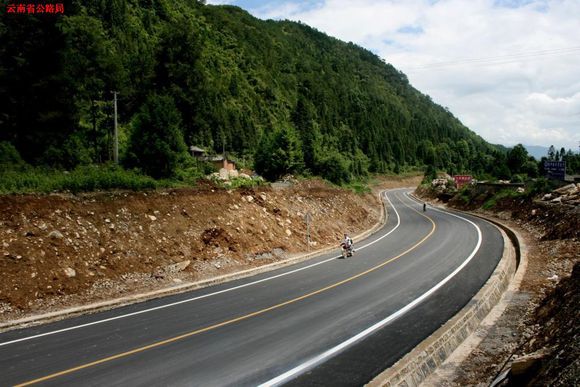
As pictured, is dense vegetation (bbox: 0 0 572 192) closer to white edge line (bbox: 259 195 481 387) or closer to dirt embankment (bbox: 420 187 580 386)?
white edge line (bbox: 259 195 481 387)

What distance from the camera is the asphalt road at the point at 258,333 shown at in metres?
7.94

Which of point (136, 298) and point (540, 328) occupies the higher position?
point (540, 328)

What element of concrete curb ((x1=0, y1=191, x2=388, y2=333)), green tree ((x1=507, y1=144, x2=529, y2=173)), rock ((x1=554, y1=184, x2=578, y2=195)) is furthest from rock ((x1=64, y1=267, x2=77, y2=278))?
green tree ((x1=507, y1=144, x2=529, y2=173))

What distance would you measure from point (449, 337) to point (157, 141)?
1877 centimetres

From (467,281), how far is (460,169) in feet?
520

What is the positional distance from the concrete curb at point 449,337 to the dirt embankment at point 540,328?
0.38 meters

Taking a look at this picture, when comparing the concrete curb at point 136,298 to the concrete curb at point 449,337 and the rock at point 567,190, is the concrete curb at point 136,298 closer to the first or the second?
the concrete curb at point 449,337

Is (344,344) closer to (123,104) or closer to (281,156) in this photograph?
(281,156)

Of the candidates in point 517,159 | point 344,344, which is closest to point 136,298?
point 344,344

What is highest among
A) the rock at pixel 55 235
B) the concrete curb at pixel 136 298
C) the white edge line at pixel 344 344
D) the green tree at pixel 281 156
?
the green tree at pixel 281 156

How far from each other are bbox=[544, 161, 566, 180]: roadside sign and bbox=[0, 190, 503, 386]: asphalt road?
2167 cm

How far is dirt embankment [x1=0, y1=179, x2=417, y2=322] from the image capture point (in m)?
13.0

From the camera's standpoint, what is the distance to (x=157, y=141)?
22781mm

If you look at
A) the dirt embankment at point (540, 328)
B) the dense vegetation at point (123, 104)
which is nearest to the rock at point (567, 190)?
the dirt embankment at point (540, 328)
